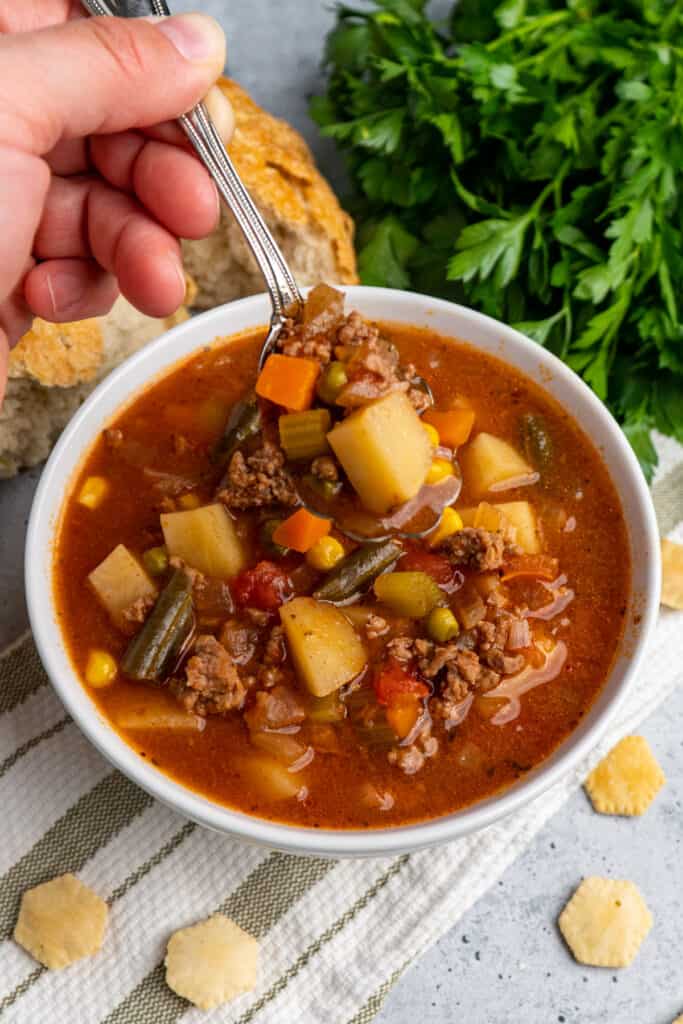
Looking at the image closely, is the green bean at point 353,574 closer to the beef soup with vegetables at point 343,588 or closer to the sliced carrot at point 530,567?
Answer: the beef soup with vegetables at point 343,588

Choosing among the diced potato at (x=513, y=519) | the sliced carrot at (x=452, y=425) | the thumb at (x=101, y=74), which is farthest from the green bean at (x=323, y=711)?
the thumb at (x=101, y=74)

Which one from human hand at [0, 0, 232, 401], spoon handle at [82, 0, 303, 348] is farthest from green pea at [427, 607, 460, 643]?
human hand at [0, 0, 232, 401]

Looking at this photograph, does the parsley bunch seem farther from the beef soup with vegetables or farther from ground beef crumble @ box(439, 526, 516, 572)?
ground beef crumble @ box(439, 526, 516, 572)

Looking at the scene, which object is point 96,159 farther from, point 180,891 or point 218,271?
point 180,891

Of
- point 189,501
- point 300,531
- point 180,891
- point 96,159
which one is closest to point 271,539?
point 300,531

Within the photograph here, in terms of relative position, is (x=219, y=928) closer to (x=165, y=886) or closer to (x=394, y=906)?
(x=165, y=886)

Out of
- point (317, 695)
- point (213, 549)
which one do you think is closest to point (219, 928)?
point (317, 695)
